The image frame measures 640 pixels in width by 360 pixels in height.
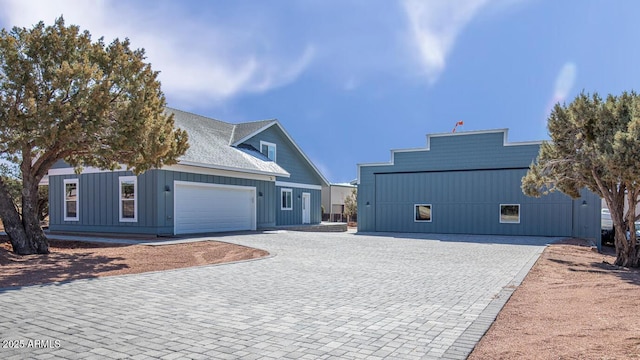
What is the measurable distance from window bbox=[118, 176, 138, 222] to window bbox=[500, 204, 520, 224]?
16.4 meters

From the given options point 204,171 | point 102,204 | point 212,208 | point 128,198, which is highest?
point 204,171

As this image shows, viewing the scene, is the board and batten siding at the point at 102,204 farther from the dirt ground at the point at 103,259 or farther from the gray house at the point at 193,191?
the dirt ground at the point at 103,259

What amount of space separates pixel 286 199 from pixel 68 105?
56.0 feet

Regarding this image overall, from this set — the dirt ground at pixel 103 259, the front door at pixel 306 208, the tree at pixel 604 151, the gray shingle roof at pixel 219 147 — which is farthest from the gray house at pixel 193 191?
the tree at pixel 604 151

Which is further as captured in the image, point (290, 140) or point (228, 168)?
point (290, 140)

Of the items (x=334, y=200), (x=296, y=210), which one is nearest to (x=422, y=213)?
(x=296, y=210)

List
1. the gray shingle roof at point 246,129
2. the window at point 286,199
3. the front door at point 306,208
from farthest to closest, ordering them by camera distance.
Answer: the front door at point 306,208 → the window at point 286,199 → the gray shingle roof at point 246,129

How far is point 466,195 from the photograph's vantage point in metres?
22.7

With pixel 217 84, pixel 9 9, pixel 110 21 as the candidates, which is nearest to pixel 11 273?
pixel 9 9

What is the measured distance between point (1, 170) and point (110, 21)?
2093cm

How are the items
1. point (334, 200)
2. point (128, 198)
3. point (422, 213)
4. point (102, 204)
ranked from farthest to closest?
1. point (334, 200)
2. point (422, 213)
3. point (102, 204)
4. point (128, 198)

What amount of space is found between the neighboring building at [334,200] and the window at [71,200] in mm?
21622

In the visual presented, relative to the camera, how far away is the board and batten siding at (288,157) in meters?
26.5

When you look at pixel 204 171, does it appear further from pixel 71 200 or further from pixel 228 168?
pixel 71 200
